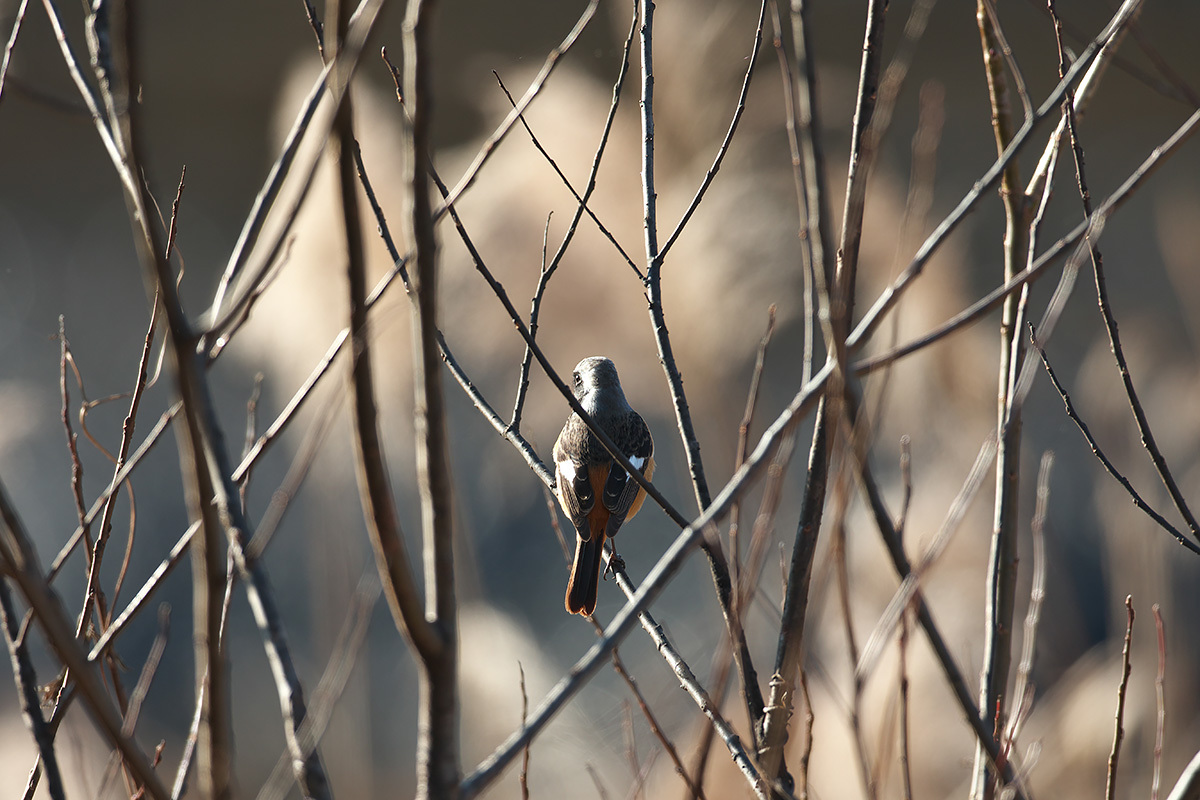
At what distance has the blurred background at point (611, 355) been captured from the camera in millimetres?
3721

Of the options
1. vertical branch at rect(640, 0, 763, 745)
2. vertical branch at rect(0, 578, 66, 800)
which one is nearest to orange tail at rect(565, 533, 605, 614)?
vertical branch at rect(640, 0, 763, 745)

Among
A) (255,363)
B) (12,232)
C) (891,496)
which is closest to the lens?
(891,496)

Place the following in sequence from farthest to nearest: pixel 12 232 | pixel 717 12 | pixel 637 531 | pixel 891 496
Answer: pixel 12 232, pixel 637 531, pixel 891 496, pixel 717 12

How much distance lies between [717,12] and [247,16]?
5828 mm

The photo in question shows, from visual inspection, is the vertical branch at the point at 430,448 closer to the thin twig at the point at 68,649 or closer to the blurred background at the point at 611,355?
the thin twig at the point at 68,649

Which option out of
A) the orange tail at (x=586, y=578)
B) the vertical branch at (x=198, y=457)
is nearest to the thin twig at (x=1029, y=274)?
the vertical branch at (x=198, y=457)

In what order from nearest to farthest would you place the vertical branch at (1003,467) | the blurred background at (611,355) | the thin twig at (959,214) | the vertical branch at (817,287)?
the vertical branch at (817,287) < the thin twig at (959,214) < the vertical branch at (1003,467) < the blurred background at (611,355)

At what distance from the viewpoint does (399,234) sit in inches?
211

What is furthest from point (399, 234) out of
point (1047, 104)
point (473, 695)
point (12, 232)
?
point (12, 232)

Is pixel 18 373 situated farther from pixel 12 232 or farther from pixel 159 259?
pixel 159 259

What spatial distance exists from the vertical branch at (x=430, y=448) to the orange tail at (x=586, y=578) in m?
1.81

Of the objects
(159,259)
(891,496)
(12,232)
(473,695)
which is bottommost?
(159,259)

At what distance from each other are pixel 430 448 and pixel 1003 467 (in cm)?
87

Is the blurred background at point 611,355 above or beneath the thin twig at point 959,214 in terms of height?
above
